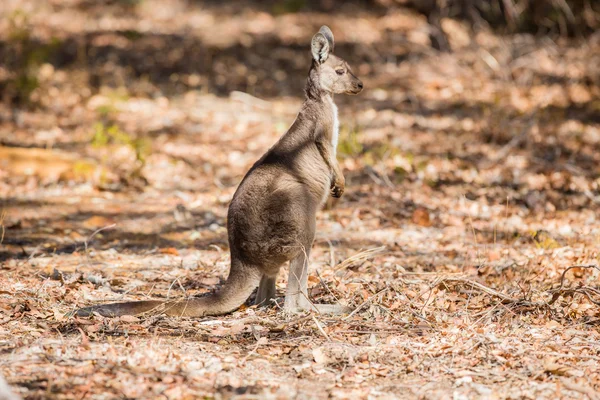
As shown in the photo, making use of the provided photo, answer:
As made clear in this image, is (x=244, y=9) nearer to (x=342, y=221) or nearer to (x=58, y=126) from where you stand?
(x=58, y=126)

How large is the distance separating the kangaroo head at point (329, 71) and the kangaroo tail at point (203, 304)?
4.97 feet

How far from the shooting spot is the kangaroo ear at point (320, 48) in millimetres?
5293

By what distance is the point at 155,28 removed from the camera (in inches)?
591

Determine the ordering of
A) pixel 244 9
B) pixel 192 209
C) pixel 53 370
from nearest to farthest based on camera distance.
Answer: pixel 53 370 < pixel 192 209 < pixel 244 9

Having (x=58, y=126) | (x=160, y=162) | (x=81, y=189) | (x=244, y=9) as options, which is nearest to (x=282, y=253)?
(x=81, y=189)

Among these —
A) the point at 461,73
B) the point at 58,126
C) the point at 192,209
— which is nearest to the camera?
the point at 192,209

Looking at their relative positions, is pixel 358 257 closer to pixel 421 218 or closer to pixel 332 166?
pixel 332 166

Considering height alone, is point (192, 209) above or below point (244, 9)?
below

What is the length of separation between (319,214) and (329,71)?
246 centimetres

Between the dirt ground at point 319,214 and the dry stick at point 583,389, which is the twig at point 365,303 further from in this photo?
the dry stick at point 583,389

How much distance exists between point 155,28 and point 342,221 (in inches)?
359

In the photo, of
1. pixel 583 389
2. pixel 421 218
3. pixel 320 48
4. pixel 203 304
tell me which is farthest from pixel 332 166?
pixel 421 218

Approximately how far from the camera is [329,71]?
17.6 ft

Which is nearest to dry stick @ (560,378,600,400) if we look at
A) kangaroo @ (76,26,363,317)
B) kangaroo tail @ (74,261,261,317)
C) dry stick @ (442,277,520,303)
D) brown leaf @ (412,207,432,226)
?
dry stick @ (442,277,520,303)
